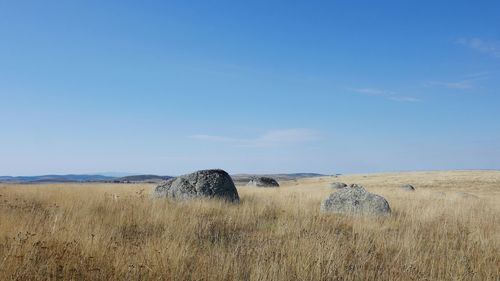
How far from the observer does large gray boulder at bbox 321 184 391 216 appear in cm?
1217

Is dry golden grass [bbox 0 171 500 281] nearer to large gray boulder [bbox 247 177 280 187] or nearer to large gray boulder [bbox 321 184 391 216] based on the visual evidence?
large gray boulder [bbox 321 184 391 216]

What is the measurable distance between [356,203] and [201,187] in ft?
17.1

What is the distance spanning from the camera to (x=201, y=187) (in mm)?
14734

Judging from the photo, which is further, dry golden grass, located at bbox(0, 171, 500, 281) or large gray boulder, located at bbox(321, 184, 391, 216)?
large gray boulder, located at bbox(321, 184, 391, 216)

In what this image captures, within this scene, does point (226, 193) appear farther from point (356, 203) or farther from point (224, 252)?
point (224, 252)

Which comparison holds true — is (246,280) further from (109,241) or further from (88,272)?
(109,241)

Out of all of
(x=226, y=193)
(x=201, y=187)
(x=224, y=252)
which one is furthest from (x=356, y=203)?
(x=224, y=252)

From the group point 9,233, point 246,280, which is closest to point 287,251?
point 246,280

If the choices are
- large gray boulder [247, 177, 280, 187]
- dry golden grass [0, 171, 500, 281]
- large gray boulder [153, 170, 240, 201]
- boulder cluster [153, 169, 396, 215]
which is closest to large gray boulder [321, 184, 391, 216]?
boulder cluster [153, 169, 396, 215]

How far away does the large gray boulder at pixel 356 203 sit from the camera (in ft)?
39.9

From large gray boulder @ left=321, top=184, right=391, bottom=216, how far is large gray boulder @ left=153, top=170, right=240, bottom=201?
3.58 metres

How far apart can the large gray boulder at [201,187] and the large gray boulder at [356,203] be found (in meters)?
3.58

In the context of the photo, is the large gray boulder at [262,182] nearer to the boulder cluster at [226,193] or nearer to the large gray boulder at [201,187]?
the boulder cluster at [226,193]

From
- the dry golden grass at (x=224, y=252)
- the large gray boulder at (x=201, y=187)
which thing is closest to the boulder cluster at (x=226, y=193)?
the large gray boulder at (x=201, y=187)
